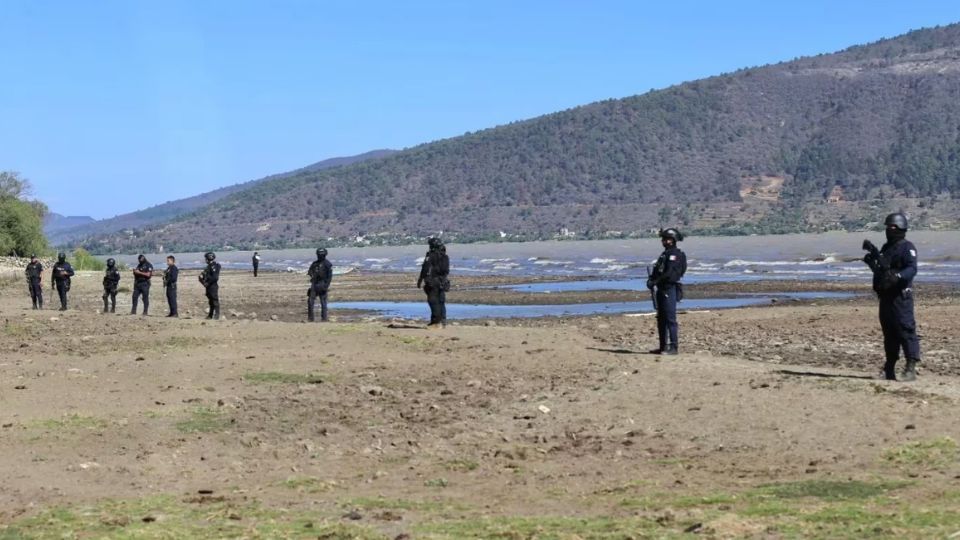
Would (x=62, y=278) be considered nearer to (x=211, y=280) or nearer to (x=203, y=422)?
(x=211, y=280)

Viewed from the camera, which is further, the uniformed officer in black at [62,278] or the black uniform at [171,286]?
the uniformed officer in black at [62,278]

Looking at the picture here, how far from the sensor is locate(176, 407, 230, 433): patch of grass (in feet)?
41.1

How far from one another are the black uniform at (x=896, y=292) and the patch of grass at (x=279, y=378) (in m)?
6.48

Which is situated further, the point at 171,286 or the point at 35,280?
the point at 35,280

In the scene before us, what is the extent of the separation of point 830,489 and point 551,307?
30160 millimetres

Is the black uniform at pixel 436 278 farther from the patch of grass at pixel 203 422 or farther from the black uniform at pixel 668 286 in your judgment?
the patch of grass at pixel 203 422

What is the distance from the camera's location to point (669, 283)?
17.5 m

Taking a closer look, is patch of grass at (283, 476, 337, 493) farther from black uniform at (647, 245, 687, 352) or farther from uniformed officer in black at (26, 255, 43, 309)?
uniformed officer in black at (26, 255, 43, 309)

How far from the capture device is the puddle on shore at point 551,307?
35.8m

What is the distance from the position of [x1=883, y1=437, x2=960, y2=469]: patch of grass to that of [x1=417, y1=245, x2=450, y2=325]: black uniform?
494 inches

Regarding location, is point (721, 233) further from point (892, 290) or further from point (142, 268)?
point (892, 290)

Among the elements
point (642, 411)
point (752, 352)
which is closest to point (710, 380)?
point (642, 411)

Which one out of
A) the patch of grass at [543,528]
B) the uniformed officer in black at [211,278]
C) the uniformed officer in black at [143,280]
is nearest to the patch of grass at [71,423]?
the patch of grass at [543,528]

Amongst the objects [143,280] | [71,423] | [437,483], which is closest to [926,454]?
[437,483]
